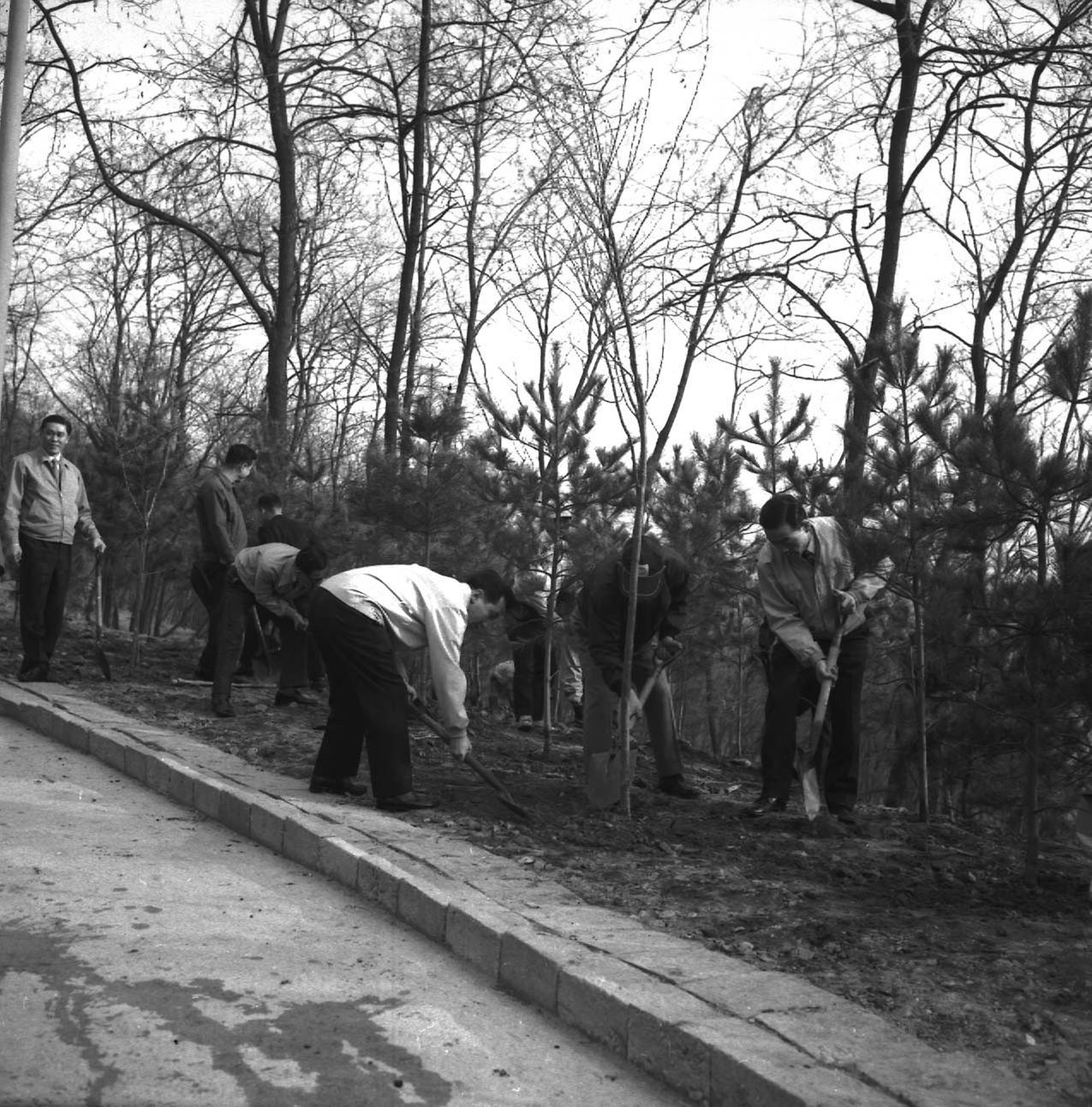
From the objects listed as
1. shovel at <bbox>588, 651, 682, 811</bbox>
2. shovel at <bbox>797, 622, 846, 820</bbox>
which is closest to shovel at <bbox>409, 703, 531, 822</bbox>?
shovel at <bbox>588, 651, 682, 811</bbox>

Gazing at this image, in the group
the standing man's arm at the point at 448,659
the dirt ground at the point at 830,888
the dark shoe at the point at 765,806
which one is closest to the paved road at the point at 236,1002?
the dirt ground at the point at 830,888

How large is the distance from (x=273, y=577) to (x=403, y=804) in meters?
3.24

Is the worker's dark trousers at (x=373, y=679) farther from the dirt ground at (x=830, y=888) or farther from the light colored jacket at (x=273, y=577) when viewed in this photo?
the light colored jacket at (x=273, y=577)

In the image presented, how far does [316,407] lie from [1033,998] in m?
28.1

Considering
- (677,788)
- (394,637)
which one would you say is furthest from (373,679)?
(677,788)

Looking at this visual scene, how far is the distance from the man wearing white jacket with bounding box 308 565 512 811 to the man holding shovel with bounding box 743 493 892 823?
1.63 m

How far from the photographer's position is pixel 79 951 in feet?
13.3

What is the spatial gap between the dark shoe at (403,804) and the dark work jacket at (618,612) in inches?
51.7

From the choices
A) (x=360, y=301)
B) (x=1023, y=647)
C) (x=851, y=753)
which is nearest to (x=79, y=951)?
(x=1023, y=647)

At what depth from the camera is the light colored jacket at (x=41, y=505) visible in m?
8.91

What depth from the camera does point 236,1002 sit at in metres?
3.72

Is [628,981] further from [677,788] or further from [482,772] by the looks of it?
[677,788]

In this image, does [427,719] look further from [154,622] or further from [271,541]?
[154,622]

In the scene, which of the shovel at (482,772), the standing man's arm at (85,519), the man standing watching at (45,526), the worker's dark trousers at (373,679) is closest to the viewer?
the worker's dark trousers at (373,679)
